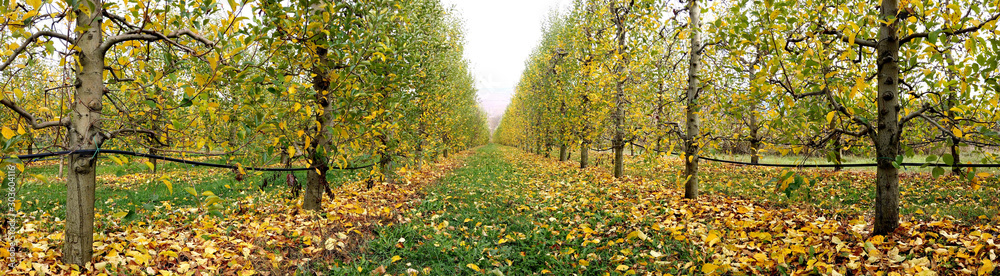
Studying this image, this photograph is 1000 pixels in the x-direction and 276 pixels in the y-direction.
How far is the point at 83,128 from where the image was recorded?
2.97 metres

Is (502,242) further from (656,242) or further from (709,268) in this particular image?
(709,268)

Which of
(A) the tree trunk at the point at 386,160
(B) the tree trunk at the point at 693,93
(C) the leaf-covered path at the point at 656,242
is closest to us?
(C) the leaf-covered path at the point at 656,242

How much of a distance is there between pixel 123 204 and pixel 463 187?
637 centimetres

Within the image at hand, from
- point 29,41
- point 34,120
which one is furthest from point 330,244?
point 29,41

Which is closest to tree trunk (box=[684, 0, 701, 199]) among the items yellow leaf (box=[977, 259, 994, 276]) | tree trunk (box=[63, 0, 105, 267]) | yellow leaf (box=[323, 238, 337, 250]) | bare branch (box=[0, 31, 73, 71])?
yellow leaf (box=[977, 259, 994, 276])

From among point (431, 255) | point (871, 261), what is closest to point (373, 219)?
point (431, 255)

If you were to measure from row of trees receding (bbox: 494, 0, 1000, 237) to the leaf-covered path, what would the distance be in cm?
49

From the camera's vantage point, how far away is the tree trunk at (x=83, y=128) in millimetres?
2949

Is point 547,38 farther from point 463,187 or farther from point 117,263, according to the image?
point 117,263

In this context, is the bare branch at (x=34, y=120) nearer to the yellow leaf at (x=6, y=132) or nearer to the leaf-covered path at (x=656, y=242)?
the yellow leaf at (x=6, y=132)

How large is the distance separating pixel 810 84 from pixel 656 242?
7.22 feet

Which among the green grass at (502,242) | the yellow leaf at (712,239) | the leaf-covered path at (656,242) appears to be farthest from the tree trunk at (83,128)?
the yellow leaf at (712,239)

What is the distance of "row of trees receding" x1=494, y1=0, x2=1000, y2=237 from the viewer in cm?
285

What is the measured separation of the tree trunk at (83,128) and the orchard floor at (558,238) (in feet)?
1.17
